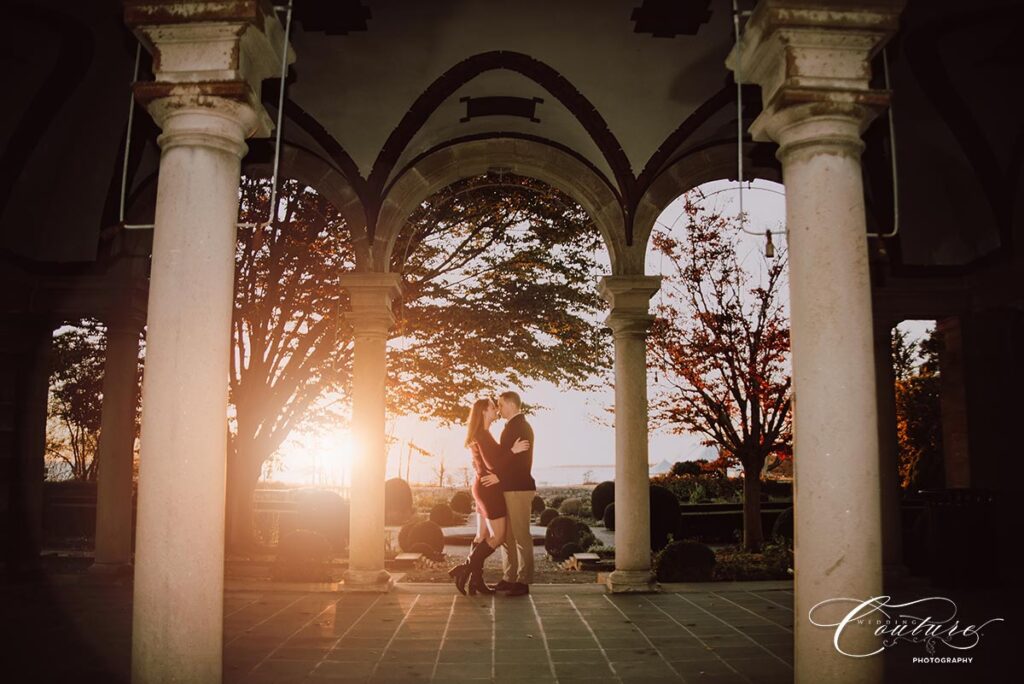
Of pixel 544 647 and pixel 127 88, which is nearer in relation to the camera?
pixel 544 647

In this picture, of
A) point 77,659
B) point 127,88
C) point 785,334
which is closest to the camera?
point 77,659

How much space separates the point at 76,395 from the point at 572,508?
45.4ft

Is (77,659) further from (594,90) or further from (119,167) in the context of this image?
(594,90)

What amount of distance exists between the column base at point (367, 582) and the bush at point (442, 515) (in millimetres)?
9658

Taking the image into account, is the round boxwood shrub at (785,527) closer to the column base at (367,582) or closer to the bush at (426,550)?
the bush at (426,550)

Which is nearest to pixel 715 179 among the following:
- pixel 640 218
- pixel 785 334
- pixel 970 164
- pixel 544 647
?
pixel 640 218

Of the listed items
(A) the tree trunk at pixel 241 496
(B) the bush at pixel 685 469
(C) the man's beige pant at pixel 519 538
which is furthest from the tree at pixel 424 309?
(B) the bush at pixel 685 469

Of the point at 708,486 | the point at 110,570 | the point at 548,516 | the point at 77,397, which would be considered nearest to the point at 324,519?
the point at 110,570

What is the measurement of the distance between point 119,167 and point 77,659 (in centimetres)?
586

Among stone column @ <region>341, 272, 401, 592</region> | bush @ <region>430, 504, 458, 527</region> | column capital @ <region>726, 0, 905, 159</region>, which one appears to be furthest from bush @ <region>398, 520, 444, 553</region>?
column capital @ <region>726, 0, 905, 159</region>

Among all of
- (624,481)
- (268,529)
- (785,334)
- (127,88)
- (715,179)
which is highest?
(127,88)

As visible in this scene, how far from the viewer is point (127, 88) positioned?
26.2 ft

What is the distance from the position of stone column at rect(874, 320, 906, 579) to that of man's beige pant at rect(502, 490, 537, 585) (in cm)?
404

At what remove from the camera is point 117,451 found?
9.16 metres
